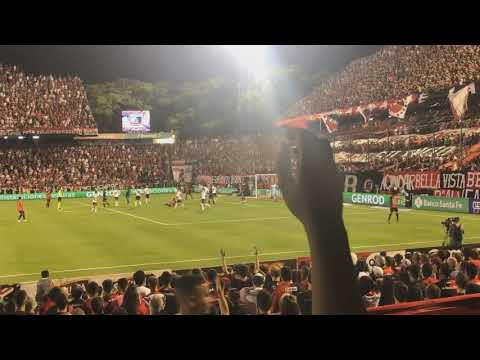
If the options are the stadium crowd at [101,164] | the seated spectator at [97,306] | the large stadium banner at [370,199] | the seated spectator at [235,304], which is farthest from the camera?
the stadium crowd at [101,164]

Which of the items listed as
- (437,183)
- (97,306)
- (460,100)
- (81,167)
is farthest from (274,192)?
(97,306)

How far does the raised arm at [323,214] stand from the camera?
6.96 metres

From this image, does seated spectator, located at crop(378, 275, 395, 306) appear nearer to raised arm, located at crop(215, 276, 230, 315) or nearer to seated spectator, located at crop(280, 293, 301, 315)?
seated spectator, located at crop(280, 293, 301, 315)

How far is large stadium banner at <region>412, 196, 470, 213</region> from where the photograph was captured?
2672cm

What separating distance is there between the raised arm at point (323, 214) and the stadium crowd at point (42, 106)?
99.8 feet

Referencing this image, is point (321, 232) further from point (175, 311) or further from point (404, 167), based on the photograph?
point (404, 167)

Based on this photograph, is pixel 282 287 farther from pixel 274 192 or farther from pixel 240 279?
pixel 274 192

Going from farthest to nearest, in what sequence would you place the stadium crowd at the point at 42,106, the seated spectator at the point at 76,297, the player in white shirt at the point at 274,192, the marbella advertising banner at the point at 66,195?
the marbella advertising banner at the point at 66,195 < the player in white shirt at the point at 274,192 < the stadium crowd at the point at 42,106 < the seated spectator at the point at 76,297

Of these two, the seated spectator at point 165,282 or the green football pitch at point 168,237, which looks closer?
the seated spectator at point 165,282

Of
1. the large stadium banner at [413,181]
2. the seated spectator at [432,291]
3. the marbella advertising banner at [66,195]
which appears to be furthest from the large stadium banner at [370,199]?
the seated spectator at [432,291]

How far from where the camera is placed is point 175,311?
10211mm

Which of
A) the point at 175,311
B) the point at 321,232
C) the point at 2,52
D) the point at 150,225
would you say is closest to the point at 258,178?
the point at 150,225

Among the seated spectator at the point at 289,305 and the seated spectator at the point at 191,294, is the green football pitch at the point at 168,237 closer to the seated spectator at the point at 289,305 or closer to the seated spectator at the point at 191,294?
the seated spectator at the point at 289,305
